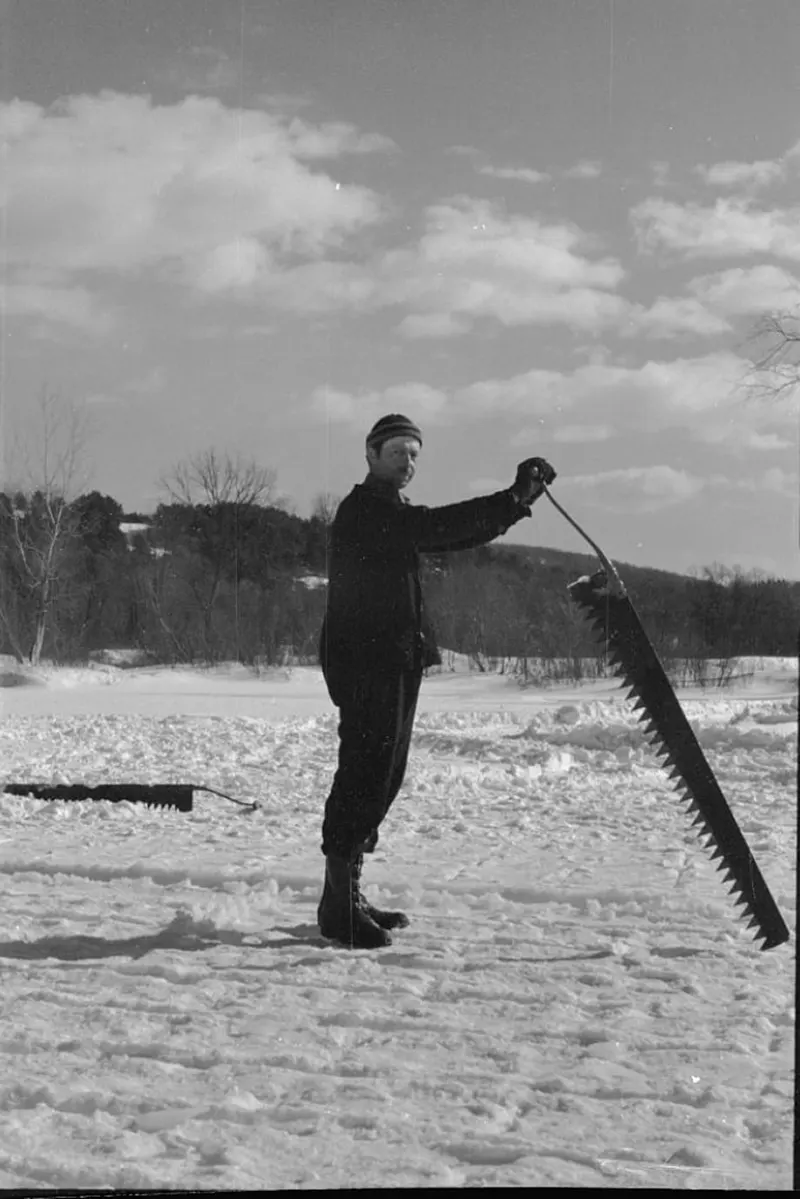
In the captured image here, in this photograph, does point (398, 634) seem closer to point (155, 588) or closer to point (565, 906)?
point (155, 588)

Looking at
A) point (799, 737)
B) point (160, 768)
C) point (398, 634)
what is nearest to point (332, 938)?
point (398, 634)

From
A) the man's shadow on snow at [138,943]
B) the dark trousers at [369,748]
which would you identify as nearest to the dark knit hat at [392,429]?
the dark trousers at [369,748]

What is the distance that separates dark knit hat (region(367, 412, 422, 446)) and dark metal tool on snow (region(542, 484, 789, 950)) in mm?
499

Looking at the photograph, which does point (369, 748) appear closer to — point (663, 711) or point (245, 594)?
point (245, 594)

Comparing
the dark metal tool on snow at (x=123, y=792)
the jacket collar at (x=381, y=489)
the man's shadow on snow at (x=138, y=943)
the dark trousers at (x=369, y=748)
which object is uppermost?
the jacket collar at (x=381, y=489)

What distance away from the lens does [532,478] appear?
2271mm

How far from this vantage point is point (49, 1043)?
7.71 ft

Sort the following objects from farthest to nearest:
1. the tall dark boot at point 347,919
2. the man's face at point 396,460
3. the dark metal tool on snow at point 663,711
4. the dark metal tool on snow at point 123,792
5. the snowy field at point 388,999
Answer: the dark metal tool on snow at point 123,792 < the tall dark boot at point 347,919 < the man's face at point 396,460 < the dark metal tool on snow at point 663,711 < the snowy field at point 388,999

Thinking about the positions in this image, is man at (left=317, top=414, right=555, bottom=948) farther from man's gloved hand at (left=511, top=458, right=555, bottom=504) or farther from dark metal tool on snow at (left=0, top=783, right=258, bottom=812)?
dark metal tool on snow at (left=0, top=783, right=258, bottom=812)

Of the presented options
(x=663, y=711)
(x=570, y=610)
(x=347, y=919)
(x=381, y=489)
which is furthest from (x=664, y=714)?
(x=347, y=919)

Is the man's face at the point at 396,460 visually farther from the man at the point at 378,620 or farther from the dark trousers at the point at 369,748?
the dark trousers at the point at 369,748

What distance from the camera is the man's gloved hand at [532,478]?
227cm

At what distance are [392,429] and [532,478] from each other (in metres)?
0.36

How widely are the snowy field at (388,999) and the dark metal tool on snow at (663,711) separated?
0.71 ft
